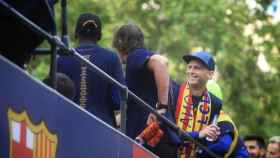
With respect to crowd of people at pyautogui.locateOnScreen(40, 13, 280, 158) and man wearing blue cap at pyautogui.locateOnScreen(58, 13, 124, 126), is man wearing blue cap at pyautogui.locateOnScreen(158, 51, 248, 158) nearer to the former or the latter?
crowd of people at pyautogui.locateOnScreen(40, 13, 280, 158)

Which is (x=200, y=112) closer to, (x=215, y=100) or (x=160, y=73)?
(x=215, y=100)

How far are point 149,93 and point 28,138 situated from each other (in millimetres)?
2855

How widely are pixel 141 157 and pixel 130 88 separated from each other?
25.0 inches

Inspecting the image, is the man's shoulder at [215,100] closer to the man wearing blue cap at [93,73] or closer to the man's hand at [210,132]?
the man's hand at [210,132]

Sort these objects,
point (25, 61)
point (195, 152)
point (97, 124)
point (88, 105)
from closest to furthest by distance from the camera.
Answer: point (25, 61), point (97, 124), point (88, 105), point (195, 152)

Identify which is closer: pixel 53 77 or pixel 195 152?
pixel 53 77

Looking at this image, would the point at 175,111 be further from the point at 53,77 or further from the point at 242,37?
the point at 242,37

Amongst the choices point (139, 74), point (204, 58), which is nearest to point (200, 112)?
point (204, 58)

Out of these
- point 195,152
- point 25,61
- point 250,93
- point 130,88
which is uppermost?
point 25,61

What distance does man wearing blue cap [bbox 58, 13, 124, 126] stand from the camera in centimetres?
954

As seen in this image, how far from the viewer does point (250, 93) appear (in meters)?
33.5

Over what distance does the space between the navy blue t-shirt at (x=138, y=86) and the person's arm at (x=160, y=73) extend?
0.16ft

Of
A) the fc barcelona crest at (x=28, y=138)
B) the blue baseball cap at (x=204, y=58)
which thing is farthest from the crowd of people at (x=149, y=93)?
the fc barcelona crest at (x=28, y=138)

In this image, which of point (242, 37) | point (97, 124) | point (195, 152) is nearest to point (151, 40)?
point (242, 37)
